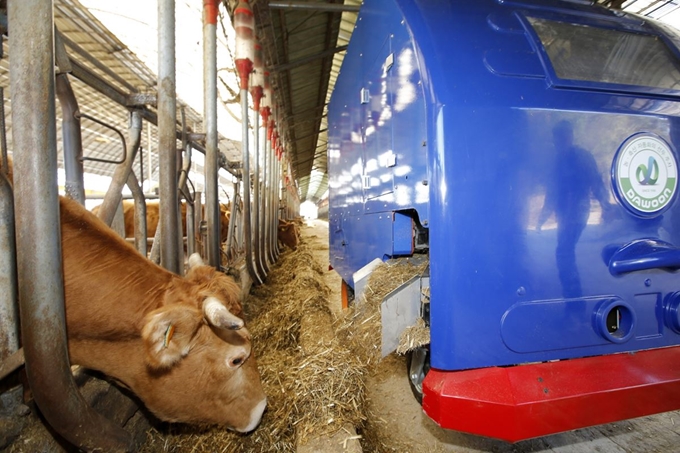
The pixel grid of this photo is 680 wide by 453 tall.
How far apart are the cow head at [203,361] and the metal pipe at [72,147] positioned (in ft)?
3.27

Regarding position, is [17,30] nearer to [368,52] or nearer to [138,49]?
[368,52]

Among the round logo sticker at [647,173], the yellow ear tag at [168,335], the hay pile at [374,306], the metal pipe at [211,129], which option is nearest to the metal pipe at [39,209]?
the yellow ear tag at [168,335]

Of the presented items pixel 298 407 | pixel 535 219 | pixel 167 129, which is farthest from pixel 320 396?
pixel 167 129

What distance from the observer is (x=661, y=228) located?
70.3 inches

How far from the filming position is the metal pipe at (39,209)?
1.17 metres

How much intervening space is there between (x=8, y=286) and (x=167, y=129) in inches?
57.0

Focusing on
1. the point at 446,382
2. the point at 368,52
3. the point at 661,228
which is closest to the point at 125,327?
the point at 446,382

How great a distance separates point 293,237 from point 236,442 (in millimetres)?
10473

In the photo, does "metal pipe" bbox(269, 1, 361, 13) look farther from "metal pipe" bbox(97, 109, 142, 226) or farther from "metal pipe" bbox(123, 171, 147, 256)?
"metal pipe" bbox(123, 171, 147, 256)

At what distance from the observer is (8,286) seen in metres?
1.43

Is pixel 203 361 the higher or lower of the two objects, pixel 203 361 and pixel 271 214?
the lower

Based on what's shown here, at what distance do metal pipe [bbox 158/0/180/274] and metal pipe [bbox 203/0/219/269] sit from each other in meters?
1.23

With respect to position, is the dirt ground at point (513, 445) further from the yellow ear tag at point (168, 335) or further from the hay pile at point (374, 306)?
the yellow ear tag at point (168, 335)

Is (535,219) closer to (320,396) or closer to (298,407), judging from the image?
(320,396)
